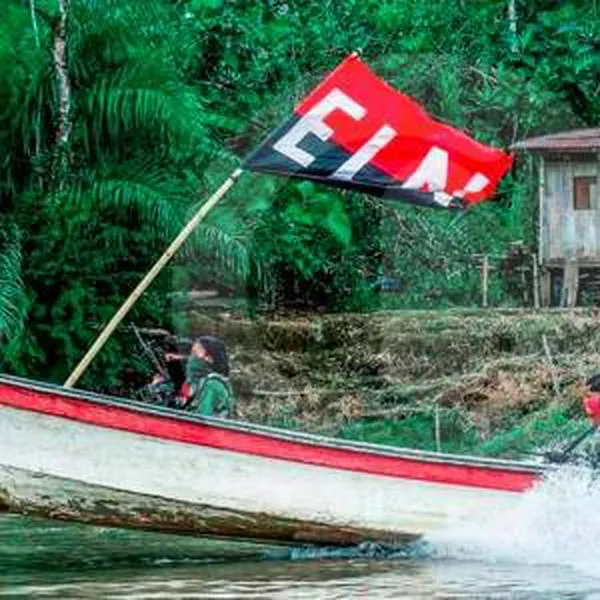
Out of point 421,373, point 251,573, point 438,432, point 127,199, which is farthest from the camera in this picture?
point 421,373

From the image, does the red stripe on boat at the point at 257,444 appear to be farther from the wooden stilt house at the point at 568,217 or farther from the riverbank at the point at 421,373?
the wooden stilt house at the point at 568,217

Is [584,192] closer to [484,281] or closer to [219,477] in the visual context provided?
[484,281]

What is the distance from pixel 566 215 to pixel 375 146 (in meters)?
13.2

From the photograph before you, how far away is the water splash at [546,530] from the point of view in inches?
503

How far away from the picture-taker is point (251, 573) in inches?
502

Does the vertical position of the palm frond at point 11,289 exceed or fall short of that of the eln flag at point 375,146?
it falls short

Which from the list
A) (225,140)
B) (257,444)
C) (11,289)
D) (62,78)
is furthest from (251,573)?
(225,140)

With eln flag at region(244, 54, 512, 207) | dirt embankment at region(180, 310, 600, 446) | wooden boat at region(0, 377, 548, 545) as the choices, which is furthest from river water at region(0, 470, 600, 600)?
dirt embankment at region(180, 310, 600, 446)

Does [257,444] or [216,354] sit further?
[216,354]

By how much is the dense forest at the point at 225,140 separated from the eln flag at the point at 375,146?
6155mm

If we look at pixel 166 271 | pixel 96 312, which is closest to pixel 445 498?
pixel 96 312

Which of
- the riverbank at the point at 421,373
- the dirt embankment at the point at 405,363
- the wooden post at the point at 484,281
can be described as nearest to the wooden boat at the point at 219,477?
the riverbank at the point at 421,373

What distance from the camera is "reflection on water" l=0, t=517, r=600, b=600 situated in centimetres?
1175

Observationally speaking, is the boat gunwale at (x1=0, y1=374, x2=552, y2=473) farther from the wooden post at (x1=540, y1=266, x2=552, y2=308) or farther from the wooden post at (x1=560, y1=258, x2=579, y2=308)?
the wooden post at (x1=540, y1=266, x2=552, y2=308)
